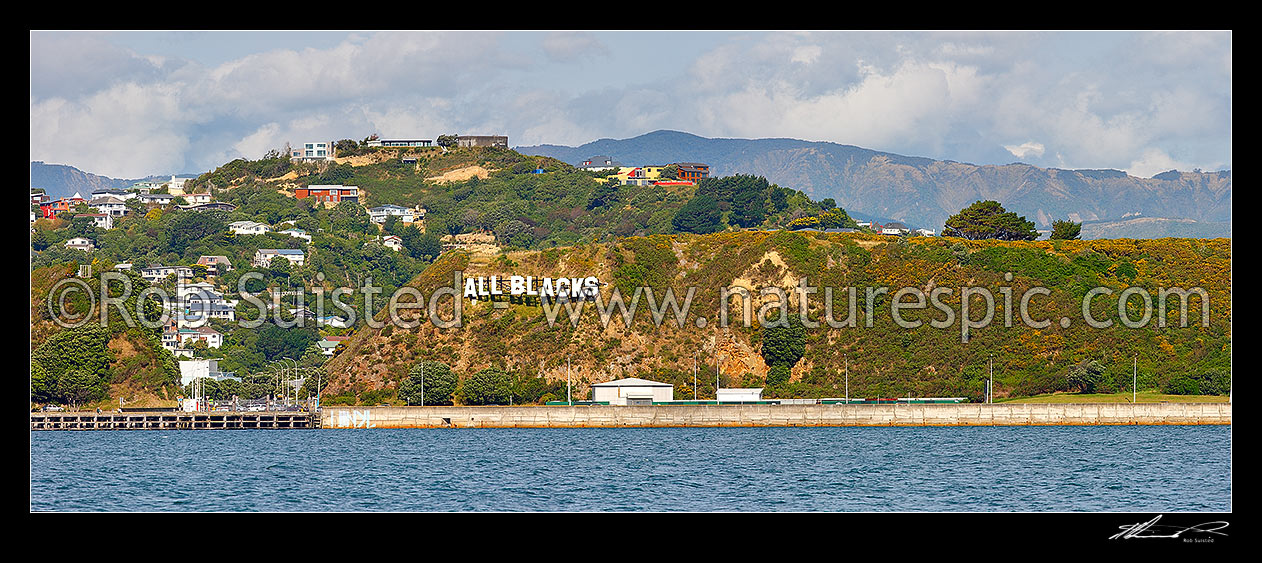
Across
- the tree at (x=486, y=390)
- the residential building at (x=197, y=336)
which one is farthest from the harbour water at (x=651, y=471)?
the residential building at (x=197, y=336)

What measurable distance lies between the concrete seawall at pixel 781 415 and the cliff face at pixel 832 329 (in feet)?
22.0

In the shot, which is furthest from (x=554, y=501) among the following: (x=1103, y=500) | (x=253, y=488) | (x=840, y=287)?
(x=840, y=287)

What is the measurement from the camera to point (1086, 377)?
11469 centimetres

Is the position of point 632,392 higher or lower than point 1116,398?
higher

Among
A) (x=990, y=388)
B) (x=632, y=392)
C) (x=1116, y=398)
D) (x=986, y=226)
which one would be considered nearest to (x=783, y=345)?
(x=632, y=392)

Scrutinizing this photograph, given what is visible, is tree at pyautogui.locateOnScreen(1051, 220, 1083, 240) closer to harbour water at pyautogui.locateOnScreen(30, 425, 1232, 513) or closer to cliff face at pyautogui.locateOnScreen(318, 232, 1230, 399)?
cliff face at pyautogui.locateOnScreen(318, 232, 1230, 399)

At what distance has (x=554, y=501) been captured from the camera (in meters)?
60.2

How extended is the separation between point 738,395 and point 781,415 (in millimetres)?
6182

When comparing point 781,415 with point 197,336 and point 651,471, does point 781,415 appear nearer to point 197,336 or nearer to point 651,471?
point 651,471

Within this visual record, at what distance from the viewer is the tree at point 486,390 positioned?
383ft

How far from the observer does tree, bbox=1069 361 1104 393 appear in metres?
115

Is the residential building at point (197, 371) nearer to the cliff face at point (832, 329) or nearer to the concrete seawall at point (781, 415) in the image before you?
the cliff face at point (832, 329)

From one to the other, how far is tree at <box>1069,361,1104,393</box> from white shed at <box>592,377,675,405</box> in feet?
96.2
